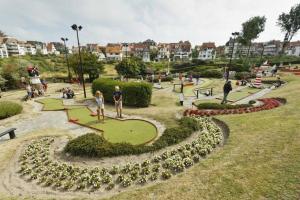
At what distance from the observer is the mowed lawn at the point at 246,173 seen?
4.44 m

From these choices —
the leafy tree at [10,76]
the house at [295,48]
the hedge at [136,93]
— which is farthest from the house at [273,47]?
the leafy tree at [10,76]

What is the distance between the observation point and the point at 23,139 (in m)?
9.19

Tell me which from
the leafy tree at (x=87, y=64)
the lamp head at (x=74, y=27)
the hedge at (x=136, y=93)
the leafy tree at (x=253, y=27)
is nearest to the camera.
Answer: the hedge at (x=136, y=93)

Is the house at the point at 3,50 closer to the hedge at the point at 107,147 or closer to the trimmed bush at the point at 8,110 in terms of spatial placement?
the trimmed bush at the point at 8,110

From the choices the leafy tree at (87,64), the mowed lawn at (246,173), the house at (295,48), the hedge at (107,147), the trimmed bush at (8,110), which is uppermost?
the house at (295,48)

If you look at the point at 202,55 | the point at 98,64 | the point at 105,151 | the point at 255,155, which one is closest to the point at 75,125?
the point at 105,151

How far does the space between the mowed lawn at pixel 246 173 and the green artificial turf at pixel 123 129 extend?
3216 millimetres

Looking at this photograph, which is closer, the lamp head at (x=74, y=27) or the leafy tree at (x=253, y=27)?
the lamp head at (x=74, y=27)

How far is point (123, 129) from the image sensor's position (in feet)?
32.1

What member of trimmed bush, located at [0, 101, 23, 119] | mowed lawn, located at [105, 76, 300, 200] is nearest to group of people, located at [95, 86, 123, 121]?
mowed lawn, located at [105, 76, 300, 200]

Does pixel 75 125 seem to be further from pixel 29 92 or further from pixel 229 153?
pixel 29 92

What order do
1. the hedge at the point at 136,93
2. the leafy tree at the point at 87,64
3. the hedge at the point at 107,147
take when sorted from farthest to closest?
the leafy tree at the point at 87,64 < the hedge at the point at 136,93 < the hedge at the point at 107,147

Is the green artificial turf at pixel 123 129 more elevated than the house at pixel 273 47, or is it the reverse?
the house at pixel 273 47

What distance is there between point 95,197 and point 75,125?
22.4ft
